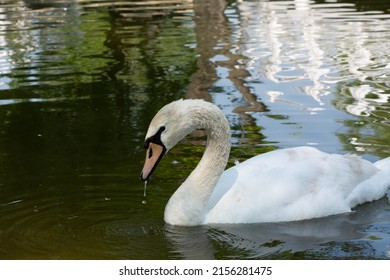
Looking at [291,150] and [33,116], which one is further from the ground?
[291,150]

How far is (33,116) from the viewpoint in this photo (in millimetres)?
11742

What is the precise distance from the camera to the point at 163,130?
722 centimetres

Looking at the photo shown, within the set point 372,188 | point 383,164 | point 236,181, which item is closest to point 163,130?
point 236,181

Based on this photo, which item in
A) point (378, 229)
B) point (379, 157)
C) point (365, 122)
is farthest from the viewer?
point (365, 122)

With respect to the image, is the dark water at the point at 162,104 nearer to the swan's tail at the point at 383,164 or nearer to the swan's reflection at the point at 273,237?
the swan's reflection at the point at 273,237

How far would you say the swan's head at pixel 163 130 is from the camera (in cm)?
718

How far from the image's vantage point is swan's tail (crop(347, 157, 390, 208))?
8031 mm

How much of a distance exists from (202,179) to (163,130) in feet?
1.92

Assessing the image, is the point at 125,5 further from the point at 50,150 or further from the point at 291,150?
the point at 291,150

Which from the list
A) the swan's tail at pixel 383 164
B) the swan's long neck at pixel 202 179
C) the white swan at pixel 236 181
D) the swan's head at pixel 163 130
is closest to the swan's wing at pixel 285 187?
the white swan at pixel 236 181

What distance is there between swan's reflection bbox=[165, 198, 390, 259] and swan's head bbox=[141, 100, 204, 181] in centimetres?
60

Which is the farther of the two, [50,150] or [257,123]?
[257,123]

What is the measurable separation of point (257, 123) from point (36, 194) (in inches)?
130
